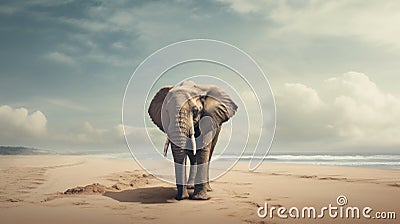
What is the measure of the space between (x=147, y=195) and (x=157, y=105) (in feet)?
9.97

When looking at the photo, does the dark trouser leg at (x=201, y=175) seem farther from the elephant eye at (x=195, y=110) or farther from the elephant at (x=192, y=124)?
the elephant eye at (x=195, y=110)

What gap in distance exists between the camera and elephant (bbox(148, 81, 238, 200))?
10.5m

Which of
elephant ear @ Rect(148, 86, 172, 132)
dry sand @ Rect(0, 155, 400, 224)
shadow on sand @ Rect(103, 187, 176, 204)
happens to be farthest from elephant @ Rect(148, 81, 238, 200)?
dry sand @ Rect(0, 155, 400, 224)

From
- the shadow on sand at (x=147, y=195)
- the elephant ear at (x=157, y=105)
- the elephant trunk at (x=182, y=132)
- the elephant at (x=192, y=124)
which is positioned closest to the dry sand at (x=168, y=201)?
the shadow on sand at (x=147, y=195)

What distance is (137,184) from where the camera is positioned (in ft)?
44.7

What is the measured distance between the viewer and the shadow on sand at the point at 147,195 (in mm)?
10297

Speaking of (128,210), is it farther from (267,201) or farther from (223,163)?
(223,163)

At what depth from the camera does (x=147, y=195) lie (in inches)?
433

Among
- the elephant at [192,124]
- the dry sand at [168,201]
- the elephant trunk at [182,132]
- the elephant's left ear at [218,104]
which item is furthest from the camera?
the elephant's left ear at [218,104]

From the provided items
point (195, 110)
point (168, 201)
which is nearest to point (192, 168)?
point (168, 201)

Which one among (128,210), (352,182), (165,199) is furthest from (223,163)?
(128,210)

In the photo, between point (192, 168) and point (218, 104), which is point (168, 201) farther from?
point (218, 104)

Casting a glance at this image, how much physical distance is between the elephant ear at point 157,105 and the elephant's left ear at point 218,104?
4.20 ft

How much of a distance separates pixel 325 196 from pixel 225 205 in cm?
326
